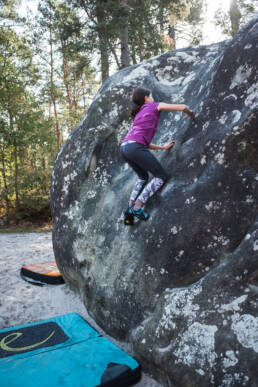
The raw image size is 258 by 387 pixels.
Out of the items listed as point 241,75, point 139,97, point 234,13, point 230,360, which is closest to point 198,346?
point 230,360

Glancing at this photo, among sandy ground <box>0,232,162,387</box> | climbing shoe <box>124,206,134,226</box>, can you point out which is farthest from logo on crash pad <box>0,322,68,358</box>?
climbing shoe <box>124,206,134,226</box>

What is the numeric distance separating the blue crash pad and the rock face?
0.22m

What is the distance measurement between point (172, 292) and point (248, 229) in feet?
2.76

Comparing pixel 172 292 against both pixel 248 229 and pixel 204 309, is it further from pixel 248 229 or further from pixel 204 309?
pixel 248 229

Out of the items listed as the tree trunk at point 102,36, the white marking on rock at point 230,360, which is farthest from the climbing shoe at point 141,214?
the tree trunk at point 102,36

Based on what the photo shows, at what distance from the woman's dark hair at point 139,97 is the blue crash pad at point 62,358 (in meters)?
2.50

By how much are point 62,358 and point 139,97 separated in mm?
2731

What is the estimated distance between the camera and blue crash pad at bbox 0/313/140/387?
244cm

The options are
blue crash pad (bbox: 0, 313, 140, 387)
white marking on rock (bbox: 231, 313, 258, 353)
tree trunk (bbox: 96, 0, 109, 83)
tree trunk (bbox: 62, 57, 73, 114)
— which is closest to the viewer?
white marking on rock (bbox: 231, 313, 258, 353)

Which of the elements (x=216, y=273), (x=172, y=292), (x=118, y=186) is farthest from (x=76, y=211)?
(x=216, y=273)

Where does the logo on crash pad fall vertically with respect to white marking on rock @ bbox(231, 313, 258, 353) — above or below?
below

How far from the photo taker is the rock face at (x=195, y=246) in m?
2.15

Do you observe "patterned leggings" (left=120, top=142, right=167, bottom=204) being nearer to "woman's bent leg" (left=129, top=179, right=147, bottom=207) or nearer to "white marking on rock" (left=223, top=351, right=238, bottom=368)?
"woman's bent leg" (left=129, top=179, right=147, bottom=207)

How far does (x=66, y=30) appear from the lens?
1047 cm
